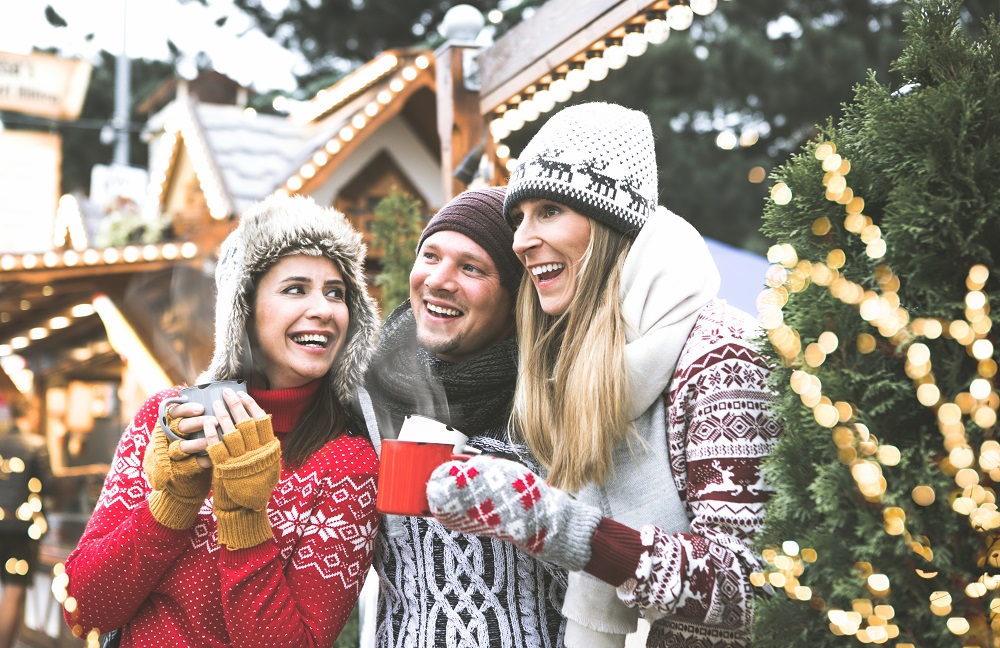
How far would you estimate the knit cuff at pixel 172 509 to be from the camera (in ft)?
7.14

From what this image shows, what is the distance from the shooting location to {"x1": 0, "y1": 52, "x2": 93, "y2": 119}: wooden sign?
11969mm

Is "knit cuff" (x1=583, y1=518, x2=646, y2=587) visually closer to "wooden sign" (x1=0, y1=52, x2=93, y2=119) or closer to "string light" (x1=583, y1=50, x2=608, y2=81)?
"string light" (x1=583, y1=50, x2=608, y2=81)

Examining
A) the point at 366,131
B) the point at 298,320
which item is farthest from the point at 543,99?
the point at 366,131

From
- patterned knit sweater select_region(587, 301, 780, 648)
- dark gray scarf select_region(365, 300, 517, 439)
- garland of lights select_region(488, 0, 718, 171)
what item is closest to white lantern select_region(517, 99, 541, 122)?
garland of lights select_region(488, 0, 718, 171)

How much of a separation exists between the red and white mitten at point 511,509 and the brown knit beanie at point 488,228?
0.99 meters

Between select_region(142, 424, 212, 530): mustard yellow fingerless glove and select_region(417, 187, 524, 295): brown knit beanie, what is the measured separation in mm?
917

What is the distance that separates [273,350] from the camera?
2480 mm

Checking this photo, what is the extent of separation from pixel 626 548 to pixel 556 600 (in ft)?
2.40

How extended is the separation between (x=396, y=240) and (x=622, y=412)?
3700 mm

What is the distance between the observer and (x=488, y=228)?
8.54 feet

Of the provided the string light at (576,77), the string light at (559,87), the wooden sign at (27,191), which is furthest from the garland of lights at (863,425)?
the wooden sign at (27,191)

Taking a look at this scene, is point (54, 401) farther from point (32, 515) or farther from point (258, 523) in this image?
point (258, 523)

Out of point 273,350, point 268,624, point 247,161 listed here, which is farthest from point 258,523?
point 247,161

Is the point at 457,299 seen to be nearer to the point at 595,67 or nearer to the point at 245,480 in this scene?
the point at 245,480
